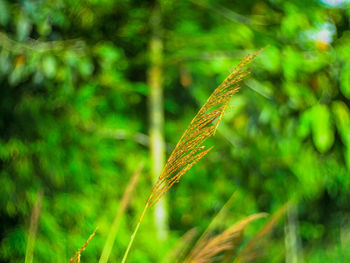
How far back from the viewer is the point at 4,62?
6.30 feet

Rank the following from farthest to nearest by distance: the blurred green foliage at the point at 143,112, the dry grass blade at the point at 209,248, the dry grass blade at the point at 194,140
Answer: the blurred green foliage at the point at 143,112
the dry grass blade at the point at 209,248
the dry grass blade at the point at 194,140

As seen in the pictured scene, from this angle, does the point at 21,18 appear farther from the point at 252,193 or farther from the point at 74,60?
the point at 252,193

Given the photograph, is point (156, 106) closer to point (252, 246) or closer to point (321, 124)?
point (321, 124)

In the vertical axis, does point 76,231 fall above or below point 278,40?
below

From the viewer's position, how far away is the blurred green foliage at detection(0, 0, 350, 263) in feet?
6.49

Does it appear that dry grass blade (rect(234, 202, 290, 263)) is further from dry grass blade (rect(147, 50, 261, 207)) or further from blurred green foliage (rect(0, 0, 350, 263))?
blurred green foliage (rect(0, 0, 350, 263))

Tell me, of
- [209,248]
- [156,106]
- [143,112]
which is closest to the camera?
[209,248]

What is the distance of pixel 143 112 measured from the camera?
2871mm

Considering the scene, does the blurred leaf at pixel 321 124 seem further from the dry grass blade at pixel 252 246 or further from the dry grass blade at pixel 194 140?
the dry grass blade at pixel 194 140

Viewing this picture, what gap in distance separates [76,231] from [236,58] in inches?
42.1

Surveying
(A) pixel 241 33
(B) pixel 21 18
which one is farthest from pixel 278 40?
(B) pixel 21 18

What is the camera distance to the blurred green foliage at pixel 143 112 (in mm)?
1979

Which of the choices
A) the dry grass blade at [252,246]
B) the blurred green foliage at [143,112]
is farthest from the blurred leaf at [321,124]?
the dry grass blade at [252,246]

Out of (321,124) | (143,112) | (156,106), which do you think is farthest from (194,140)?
(143,112)
